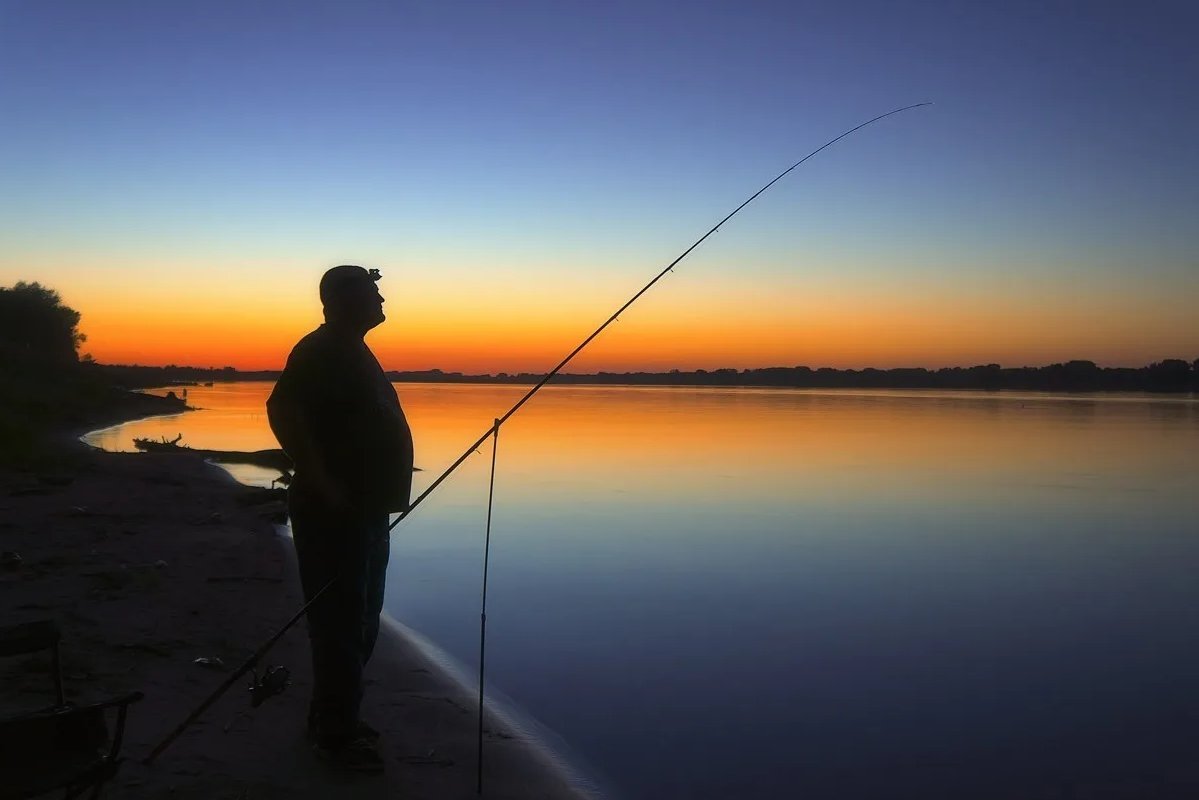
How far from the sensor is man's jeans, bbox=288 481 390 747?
3.97 meters

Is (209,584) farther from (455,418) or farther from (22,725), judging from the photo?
(455,418)

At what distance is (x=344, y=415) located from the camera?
3.97m

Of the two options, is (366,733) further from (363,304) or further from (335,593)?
(363,304)

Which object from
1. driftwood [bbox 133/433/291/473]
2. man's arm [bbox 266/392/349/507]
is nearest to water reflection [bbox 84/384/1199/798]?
man's arm [bbox 266/392/349/507]

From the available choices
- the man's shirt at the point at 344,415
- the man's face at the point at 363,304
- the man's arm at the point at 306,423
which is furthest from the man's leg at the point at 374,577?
the man's face at the point at 363,304

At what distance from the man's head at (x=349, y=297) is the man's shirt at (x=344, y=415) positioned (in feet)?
0.33

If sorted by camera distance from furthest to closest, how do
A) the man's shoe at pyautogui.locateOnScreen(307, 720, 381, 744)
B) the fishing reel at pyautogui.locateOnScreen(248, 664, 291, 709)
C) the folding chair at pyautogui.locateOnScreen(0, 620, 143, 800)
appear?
the fishing reel at pyautogui.locateOnScreen(248, 664, 291, 709)
the man's shoe at pyautogui.locateOnScreen(307, 720, 381, 744)
the folding chair at pyautogui.locateOnScreen(0, 620, 143, 800)

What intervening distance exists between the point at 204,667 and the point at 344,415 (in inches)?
98.4

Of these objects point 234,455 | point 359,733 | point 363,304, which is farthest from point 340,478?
point 234,455

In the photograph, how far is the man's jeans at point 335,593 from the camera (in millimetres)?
3973

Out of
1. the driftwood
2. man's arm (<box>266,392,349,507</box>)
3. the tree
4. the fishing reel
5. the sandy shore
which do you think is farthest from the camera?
the tree

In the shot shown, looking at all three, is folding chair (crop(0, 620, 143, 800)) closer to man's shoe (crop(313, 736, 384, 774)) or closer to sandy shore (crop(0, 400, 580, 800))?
sandy shore (crop(0, 400, 580, 800))

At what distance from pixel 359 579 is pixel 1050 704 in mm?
5396

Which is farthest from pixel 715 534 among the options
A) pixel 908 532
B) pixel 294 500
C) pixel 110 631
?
pixel 294 500
